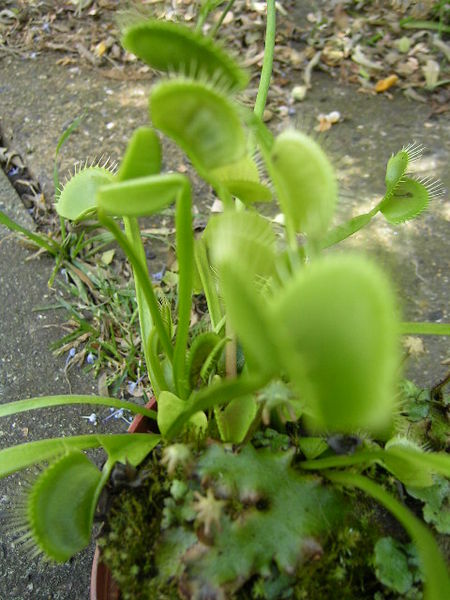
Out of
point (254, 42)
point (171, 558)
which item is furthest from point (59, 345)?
point (254, 42)

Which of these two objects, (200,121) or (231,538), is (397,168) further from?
(231,538)

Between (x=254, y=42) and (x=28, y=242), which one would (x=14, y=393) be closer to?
(x=28, y=242)

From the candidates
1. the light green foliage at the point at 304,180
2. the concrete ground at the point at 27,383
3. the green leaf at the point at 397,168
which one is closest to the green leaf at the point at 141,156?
the light green foliage at the point at 304,180

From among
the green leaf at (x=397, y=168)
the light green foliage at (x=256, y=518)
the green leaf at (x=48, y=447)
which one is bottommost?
the green leaf at (x=48, y=447)

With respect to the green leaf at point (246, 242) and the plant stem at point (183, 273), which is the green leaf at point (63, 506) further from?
the green leaf at point (246, 242)

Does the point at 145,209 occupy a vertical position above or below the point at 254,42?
above

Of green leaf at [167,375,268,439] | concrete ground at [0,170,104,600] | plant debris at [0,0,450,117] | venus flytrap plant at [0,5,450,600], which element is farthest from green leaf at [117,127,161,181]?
plant debris at [0,0,450,117]

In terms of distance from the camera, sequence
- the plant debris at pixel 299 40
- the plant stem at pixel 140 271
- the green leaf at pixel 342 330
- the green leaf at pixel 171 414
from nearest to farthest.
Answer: the green leaf at pixel 342 330
the plant stem at pixel 140 271
the green leaf at pixel 171 414
the plant debris at pixel 299 40
